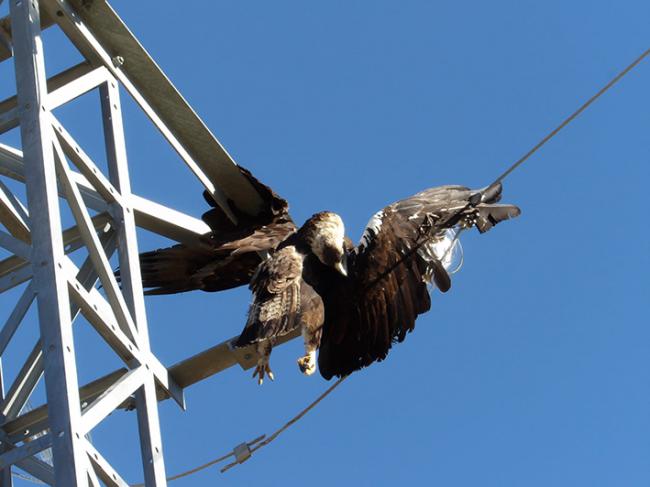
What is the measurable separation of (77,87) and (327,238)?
158 cm

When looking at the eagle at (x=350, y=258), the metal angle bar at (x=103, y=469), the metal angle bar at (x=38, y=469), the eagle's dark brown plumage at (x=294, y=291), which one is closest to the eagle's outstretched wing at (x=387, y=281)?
the eagle at (x=350, y=258)

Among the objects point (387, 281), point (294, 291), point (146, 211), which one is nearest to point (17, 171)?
point (146, 211)

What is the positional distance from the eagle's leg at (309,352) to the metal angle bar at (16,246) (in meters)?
1.68

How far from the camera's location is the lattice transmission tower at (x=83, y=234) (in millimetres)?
4191

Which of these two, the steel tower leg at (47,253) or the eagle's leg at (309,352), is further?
the eagle's leg at (309,352)

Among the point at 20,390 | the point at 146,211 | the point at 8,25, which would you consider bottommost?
the point at 20,390

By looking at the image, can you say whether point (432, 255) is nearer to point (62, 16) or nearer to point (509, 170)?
point (509, 170)

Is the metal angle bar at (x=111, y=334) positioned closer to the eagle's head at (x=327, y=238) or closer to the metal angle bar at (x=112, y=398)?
the metal angle bar at (x=112, y=398)

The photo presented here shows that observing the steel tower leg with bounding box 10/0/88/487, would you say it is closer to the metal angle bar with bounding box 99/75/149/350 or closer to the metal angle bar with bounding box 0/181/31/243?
the metal angle bar with bounding box 99/75/149/350

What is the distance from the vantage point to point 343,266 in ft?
21.0

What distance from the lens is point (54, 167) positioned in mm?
4695

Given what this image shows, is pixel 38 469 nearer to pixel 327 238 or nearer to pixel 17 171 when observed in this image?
pixel 17 171

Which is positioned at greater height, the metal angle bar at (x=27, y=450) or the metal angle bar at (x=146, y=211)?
the metal angle bar at (x=146, y=211)

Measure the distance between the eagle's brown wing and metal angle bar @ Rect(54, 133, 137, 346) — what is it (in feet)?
2.32
